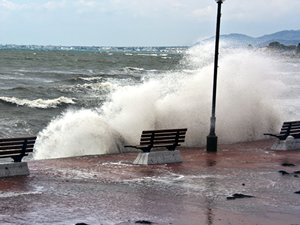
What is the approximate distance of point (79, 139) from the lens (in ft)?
63.0

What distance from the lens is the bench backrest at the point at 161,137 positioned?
577 inches

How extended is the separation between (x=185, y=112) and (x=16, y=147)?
1021 centimetres

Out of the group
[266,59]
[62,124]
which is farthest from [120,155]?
[266,59]

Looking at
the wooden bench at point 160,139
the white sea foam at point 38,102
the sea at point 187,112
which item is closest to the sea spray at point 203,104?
the sea at point 187,112

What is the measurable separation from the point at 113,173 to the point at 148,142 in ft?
5.48

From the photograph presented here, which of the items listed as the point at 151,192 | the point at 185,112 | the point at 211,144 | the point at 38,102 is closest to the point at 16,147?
the point at 151,192

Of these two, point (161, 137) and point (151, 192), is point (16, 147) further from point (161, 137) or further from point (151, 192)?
point (161, 137)

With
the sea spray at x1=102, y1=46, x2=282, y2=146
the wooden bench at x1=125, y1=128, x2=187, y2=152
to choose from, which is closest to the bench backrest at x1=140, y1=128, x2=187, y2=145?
the wooden bench at x1=125, y1=128, x2=187, y2=152

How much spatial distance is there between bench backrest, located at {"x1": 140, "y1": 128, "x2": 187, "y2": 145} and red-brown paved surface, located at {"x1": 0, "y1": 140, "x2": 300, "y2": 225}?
0.64m

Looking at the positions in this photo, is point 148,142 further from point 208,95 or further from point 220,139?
point 208,95

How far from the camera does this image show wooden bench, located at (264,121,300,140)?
712 inches

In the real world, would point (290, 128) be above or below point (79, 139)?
above

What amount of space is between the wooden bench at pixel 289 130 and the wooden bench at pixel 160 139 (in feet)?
13.2

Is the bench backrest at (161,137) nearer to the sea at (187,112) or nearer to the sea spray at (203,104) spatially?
the sea at (187,112)
